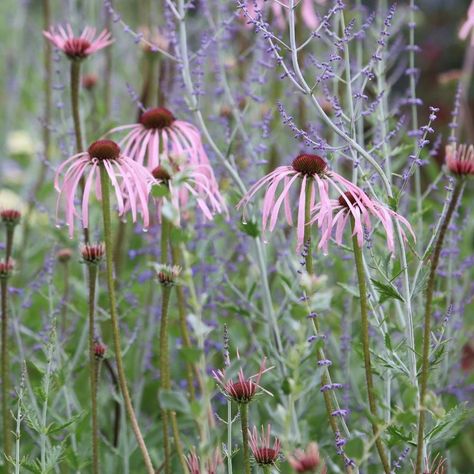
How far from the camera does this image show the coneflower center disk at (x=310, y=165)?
1145mm

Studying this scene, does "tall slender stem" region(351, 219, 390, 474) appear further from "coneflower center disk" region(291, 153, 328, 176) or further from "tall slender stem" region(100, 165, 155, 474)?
"tall slender stem" region(100, 165, 155, 474)

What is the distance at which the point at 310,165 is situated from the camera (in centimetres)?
115

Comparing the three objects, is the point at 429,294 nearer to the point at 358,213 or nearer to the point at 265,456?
the point at 358,213

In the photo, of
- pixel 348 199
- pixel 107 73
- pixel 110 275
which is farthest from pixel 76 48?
pixel 107 73

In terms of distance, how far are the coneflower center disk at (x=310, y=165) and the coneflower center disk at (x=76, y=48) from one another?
1.69ft

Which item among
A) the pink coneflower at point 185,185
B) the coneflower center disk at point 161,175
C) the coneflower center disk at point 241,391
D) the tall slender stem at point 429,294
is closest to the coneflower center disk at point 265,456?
the coneflower center disk at point 241,391

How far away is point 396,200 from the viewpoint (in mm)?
1100

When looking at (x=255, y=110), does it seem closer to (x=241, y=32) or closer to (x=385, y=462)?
(x=241, y=32)

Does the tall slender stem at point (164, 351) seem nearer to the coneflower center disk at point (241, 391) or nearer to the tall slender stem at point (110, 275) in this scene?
the tall slender stem at point (110, 275)

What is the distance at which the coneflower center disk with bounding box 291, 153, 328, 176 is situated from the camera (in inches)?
45.1

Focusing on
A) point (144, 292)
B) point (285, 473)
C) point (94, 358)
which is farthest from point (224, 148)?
point (144, 292)

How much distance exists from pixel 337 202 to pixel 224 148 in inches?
17.3

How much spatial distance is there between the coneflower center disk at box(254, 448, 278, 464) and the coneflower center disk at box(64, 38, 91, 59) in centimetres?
78

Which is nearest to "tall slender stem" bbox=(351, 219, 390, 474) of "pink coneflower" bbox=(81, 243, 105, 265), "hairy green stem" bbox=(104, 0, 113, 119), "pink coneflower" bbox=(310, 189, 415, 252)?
"pink coneflower" bbox=(310, 189, 415, 252)
